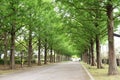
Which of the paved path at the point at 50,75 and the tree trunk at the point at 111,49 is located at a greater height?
the tree trunk at the point at 111,49

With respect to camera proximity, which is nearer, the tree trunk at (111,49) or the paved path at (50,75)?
the paved path at (50,75)

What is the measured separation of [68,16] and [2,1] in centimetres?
794

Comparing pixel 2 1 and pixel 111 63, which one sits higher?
pixel 2 1

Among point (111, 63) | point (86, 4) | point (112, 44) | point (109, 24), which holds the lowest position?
point (111, 63)

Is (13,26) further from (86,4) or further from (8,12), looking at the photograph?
(86,4)

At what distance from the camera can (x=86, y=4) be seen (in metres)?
24.5

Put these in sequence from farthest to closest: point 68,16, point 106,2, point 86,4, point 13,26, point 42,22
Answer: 1. point 42,22
2. point 13,26
3. point 68,16
4. point 86,4
5. point 106,2

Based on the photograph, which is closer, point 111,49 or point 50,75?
point 111,49

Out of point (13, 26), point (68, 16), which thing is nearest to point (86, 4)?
point (68, 16)

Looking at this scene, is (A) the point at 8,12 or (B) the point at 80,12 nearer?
(B) the point at 80,12

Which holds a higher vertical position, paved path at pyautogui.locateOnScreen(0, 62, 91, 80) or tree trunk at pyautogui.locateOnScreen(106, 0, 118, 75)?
tree trunk at pyautogui.locateOnScreen(106, 0, 118, 75)

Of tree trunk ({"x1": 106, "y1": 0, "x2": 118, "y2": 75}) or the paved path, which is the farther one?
tree trunk ({"x1": 106, "y1": 0, "x2": 118, "y2": 75})

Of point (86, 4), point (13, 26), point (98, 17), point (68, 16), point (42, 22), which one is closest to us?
point (86, 4)

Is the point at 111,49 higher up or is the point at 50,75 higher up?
the point at 111,49
